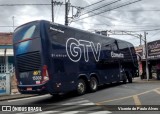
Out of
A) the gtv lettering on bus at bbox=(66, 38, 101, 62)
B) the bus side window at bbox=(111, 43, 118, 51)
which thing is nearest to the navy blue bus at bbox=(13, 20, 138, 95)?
the gtv lettering on bus at bbox=(66, 38, 101, 62)

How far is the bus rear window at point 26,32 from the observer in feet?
48.2

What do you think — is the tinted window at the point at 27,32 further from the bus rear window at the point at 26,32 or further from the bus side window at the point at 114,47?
the bus side window at the point at 114,47

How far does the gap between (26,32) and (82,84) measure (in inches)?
176

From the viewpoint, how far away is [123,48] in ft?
80.0

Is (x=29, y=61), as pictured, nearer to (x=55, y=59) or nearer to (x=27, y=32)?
(x=55, y=59)

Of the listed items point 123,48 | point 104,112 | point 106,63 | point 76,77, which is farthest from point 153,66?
point 104,112

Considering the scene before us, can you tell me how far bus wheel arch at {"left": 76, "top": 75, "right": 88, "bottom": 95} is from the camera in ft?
55.6

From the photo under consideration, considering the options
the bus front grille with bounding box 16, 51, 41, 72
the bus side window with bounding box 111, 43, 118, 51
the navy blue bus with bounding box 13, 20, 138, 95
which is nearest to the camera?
the navy blue bus with bounding box 13, 20, 138, 95

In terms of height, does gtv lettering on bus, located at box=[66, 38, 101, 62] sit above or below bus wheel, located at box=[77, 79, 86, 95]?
above

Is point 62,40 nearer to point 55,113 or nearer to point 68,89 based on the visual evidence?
point 68,89

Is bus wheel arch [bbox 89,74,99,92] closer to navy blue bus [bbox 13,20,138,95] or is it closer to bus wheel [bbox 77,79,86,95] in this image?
navy blue bus [bbox 13,20,138,95]

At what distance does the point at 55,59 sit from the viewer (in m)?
14.9

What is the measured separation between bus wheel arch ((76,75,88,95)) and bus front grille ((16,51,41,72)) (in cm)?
308

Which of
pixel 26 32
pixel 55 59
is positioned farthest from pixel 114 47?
pixel 26 32
